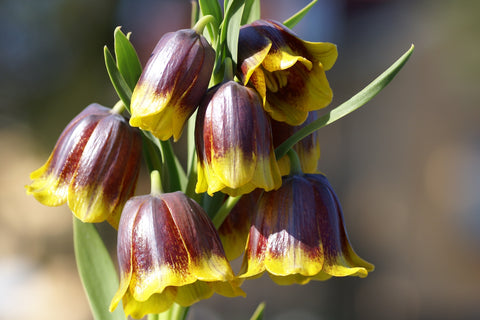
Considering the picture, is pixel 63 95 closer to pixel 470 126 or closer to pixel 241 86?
pixel 470 126

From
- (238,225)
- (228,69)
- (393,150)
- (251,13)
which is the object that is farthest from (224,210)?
(393,150)

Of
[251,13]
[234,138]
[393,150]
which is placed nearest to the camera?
[234,138]

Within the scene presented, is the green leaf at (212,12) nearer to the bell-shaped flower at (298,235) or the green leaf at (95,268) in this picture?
the bell-shaped flower at (298,235)

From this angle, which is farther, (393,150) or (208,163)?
(393,150)

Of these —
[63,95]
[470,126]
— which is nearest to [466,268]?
[470,126]

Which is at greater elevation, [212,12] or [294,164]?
[212,12]

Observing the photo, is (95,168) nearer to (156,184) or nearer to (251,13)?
(156,184)

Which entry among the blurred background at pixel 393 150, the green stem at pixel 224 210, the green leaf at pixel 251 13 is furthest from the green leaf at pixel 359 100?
the blurred background at pixel 393 150
